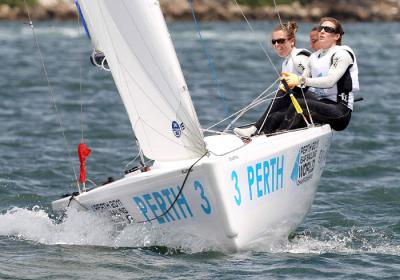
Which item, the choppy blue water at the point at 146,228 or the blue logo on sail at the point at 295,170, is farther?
the blue logo on sail at the point at 295,170

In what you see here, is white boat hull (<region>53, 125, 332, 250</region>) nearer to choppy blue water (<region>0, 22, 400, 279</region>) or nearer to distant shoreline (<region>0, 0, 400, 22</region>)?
choppy blue water (<region>0, 22, 400, 279</region>)

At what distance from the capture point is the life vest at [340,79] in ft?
29.3

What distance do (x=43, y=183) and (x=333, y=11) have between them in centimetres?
5440

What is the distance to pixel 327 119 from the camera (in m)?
9.09

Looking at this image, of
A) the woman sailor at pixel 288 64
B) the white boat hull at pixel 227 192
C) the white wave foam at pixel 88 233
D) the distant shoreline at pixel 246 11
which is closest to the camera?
the white boat hull at pixel 227 192

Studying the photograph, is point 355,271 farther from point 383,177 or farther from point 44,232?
point 383,177

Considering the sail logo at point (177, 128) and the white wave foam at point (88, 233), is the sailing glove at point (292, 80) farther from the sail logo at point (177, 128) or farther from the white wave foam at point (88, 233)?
the white wave foam at point (88, 233)

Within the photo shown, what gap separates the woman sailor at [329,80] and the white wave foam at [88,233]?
1418mm

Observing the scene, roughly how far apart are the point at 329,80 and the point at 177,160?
1.43 metres

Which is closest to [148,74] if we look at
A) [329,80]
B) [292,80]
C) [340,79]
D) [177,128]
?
[177,128]

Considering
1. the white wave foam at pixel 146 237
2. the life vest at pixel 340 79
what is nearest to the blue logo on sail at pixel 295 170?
the white wave foam at pixel 146 237

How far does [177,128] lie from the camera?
817cm

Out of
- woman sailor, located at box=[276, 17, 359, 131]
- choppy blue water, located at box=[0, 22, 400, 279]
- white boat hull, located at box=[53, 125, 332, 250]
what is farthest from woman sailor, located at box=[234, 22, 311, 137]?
choppy blue water, located at box=[0, 22, 400, 279]

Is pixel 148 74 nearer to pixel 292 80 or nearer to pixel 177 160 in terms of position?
pixel 177 160
